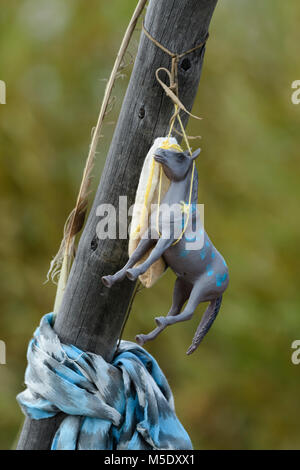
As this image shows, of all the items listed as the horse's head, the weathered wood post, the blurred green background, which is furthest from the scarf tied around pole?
the blurred green background

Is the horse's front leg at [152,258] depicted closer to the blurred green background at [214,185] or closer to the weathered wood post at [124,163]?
the weathered wood post at [124,163]

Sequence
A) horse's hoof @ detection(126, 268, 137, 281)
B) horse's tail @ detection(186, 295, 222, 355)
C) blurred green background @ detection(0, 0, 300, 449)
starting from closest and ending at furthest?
horse's hoof @ detection(126, 268, 137, 281), horse's tail @ detection(186, 295, 222, 355), blurred green background @ detection(0, 0, 300, 449)

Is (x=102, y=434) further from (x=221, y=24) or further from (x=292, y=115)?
(x=221, y=24)

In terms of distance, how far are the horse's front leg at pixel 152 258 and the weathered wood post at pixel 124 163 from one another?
0.40 ft

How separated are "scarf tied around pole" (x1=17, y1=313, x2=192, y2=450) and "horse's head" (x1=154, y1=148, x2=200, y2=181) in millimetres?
294

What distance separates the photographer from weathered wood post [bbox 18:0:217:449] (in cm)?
83

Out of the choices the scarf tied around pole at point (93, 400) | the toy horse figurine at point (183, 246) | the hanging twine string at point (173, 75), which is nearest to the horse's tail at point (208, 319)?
the toy horse figurine at point (183, 246)

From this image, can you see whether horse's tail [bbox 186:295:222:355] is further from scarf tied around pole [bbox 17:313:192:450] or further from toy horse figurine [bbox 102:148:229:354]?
scarf tied around pole [bbox 17:313:192:450]

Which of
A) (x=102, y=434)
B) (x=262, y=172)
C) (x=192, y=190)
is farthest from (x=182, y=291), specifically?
(x=262, y=172)

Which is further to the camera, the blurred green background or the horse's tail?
the blurred green background

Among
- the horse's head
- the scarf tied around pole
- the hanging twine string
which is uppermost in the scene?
the hanging twine string

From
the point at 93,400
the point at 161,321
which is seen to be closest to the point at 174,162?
the point at 161,321

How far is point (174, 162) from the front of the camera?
2.63 feet

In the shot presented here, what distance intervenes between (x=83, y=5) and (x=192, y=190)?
1.52 m
